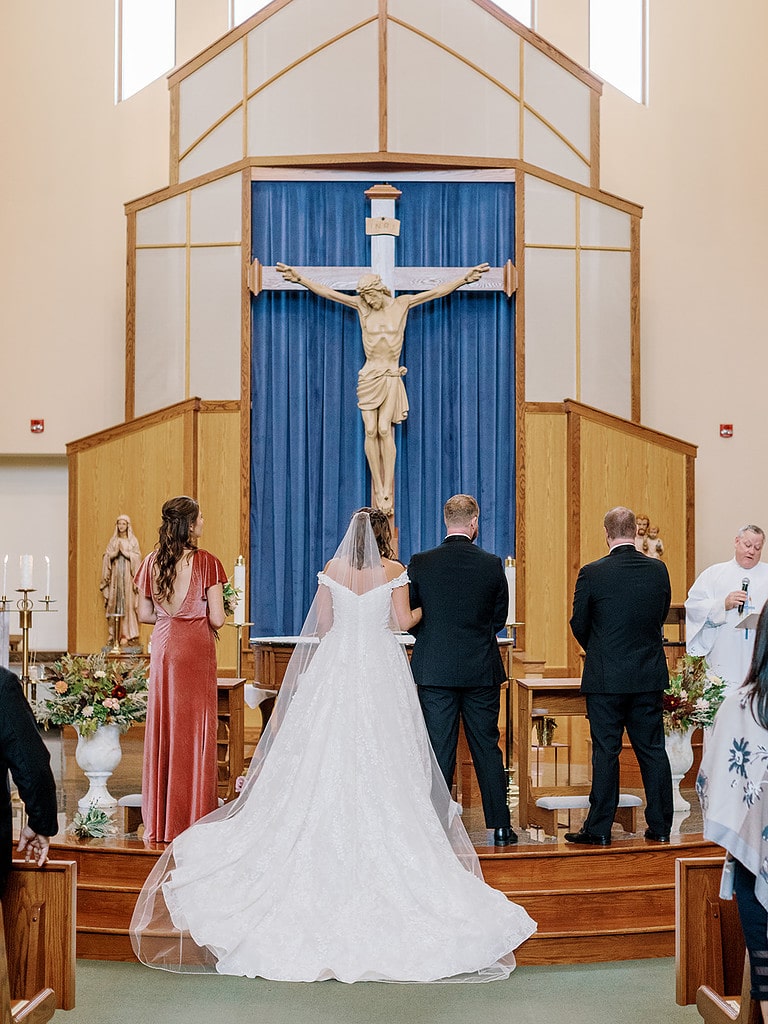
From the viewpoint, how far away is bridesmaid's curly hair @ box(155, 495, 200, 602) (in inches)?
205

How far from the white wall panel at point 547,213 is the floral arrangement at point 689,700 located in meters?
4.98

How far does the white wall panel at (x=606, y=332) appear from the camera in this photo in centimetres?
991

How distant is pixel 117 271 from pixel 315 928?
8.51m

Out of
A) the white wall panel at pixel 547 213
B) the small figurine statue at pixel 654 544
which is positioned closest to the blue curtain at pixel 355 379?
the white wall panel at pixel 547 213

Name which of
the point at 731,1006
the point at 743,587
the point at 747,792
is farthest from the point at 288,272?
the point at 747,792

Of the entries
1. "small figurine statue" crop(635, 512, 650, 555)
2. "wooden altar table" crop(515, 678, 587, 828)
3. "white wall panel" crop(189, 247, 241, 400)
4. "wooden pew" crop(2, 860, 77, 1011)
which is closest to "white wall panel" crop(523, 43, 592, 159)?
"white wall panel" crop(189, 247, 241, 400)

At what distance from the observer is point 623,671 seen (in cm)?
508

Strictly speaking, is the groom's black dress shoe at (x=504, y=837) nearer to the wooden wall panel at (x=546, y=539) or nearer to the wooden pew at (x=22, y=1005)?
the wooden pew at (x=22, y=1005)

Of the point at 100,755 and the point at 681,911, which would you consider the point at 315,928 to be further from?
the point at 100,755

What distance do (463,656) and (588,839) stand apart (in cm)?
94

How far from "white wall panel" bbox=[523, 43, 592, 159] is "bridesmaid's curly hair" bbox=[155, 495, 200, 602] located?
6022 mm

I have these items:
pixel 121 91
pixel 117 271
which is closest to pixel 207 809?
Answer: pixel 117 271

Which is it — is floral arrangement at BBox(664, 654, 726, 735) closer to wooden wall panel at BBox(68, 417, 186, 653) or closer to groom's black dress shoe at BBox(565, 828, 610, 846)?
groom's black dress shoe at BBox(565, 828, 610, 846)

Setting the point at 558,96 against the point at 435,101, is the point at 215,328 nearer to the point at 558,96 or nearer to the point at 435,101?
the point at 435,101
